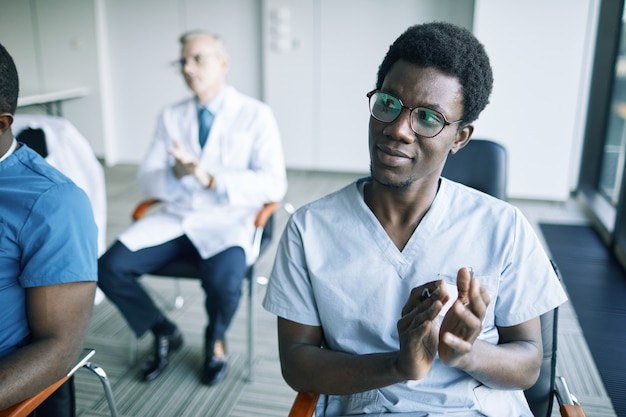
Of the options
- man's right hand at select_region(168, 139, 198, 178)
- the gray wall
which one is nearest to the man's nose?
man's right hand at select_region(168, 139, 198, 178)

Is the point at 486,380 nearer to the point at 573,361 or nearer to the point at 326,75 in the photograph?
the point at 573,361

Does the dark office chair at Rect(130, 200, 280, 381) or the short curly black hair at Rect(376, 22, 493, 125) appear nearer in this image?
the short curly black hair at Rect(376, 22, 493, 125)

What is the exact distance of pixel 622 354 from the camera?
96.2 inches

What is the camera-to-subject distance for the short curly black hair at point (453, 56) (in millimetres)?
1079

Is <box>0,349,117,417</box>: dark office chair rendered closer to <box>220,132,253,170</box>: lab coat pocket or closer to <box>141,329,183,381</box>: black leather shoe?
<box>141,329,183,381</box>: black leather shoe

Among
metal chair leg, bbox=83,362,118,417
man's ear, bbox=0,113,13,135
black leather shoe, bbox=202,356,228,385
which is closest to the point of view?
man's ear, bbox=0,113,13,135

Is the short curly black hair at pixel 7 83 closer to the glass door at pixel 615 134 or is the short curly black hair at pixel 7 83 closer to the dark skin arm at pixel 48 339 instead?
the dark skin arm at pixel 48 339

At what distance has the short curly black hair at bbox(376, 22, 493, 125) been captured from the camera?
1.08 metres

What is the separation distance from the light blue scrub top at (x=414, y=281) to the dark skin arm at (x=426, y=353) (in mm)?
45

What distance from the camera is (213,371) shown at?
220cm

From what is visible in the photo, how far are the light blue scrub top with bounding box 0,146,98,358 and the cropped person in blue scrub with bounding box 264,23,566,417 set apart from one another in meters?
0.42

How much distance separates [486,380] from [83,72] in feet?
18.2

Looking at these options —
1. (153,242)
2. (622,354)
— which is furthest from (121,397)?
(622,354)

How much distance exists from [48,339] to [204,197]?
1.21 metres
